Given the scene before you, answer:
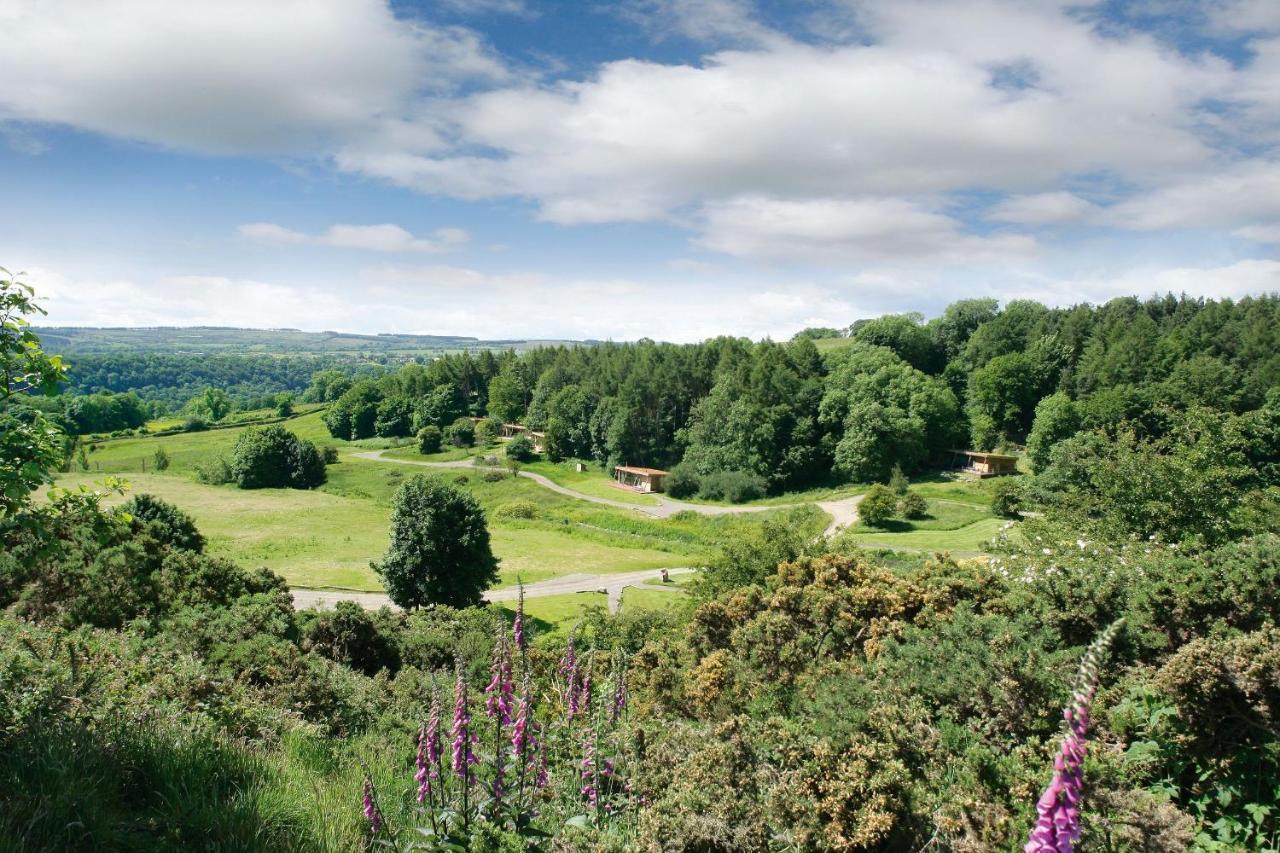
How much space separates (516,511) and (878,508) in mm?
32009

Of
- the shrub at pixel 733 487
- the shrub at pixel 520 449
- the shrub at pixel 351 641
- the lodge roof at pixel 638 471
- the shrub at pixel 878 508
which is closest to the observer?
the shrub at pixel 351 641

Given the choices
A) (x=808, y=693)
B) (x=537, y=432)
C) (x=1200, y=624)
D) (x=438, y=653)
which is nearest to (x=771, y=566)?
(x=438, y=653)

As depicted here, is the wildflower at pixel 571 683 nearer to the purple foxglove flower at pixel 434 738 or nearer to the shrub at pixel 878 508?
the purple foxglove flower at pixel 434 738

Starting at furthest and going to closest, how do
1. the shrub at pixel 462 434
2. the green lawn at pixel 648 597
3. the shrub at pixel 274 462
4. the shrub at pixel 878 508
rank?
the shrub at pixel 462 434, the shrub at pixel 274 462, the shrub at pixel 878 508, the green lawn at pixel 648 597

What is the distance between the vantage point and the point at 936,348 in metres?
99.8

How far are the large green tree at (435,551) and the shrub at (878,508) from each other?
3171 cm

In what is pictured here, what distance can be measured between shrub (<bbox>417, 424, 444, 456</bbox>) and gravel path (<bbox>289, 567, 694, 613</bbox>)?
56.0 m

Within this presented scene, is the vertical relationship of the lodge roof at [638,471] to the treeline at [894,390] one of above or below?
below

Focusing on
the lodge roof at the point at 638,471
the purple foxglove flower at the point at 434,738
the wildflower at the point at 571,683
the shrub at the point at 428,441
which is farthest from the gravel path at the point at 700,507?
the purple foxglove flower at the point at 434,738

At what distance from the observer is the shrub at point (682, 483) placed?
71750mm

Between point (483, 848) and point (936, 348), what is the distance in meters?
106

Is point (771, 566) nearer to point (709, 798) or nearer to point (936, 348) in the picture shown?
point (709, 798)

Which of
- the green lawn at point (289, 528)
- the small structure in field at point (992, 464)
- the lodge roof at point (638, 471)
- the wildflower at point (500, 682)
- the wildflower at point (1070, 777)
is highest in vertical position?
the wildflower at point (1070, 777)

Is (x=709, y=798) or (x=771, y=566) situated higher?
(x=709, y=798)
